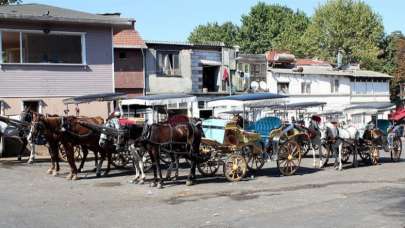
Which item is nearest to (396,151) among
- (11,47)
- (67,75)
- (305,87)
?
(67,75)

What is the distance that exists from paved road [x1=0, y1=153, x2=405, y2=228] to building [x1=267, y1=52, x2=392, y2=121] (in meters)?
33.0

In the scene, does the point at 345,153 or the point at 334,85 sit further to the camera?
the point at 334,85

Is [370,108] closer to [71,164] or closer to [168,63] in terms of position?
[71,164]

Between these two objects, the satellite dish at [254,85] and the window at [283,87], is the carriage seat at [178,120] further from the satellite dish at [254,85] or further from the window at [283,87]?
the window at [283,87]

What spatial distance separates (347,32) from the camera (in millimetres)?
68688

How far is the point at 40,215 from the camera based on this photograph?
40.0 ft

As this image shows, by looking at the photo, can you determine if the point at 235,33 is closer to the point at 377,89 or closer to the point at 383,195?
the point at 377,89

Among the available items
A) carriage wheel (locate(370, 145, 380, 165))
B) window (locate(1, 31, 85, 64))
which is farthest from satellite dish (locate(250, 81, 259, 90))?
carriage wheel (locate(370, 145, 380, 165))

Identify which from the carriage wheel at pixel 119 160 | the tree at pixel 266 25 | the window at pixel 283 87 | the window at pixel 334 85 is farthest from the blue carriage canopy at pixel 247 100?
the tree at pixel 266 25

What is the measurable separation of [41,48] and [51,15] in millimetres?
1620

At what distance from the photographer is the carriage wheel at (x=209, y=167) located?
18.2 meters

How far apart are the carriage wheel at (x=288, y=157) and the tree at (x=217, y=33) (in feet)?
217

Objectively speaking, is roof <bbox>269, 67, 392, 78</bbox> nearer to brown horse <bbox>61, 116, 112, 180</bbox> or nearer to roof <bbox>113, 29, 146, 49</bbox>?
roof <bbox>113, 29, 146, 49</bbox>

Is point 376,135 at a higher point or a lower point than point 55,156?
higher
